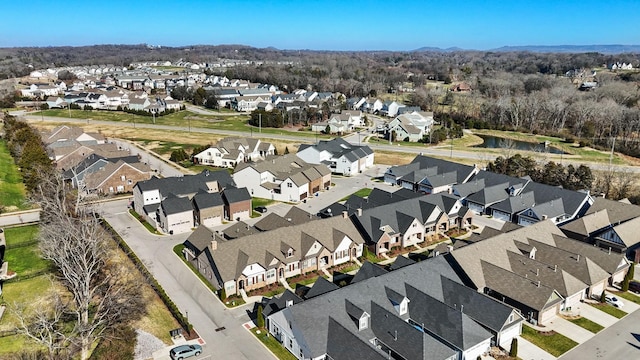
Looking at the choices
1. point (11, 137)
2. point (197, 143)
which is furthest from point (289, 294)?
point (11, 137)

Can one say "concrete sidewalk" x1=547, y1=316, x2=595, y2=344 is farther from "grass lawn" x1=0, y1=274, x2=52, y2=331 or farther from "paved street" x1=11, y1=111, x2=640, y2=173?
"paved street" x1=11, y1=111, x2=640, y2=173

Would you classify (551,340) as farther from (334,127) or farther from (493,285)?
(334,127)

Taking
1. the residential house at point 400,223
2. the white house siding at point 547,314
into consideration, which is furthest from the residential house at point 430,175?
the white house siding at point 547,314

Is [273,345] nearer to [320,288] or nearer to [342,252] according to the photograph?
[320,288]

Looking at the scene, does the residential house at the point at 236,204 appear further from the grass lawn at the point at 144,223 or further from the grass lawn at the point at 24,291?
the grass lawn at the point at 24,291

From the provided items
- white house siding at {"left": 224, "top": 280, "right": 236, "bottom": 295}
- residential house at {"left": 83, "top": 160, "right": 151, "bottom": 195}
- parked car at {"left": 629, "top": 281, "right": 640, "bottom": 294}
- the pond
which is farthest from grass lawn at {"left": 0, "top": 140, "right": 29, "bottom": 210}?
the pond

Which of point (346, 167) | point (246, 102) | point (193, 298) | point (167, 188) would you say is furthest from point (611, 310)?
point (246, 102)
